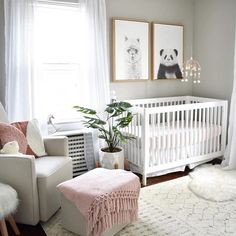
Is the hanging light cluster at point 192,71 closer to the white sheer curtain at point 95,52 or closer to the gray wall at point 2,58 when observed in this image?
the white sheer curtain at point 95,52

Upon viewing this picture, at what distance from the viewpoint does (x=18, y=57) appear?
3197 mm

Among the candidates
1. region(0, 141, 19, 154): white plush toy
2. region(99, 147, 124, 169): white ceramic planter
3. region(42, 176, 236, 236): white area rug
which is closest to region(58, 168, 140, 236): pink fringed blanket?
region(42, 176, 236, 236): white area rug

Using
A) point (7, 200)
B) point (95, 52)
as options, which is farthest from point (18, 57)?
point (7, 200)

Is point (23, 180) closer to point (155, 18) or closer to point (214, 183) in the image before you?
point (214, 183)

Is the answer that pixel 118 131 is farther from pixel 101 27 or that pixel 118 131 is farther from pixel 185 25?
pixel 185 25

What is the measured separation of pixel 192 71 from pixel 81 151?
211cm

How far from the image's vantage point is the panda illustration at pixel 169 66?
4.31 metres

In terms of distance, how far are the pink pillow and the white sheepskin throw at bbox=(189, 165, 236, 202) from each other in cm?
175

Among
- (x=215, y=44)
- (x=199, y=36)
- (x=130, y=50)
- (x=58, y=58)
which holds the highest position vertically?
(x=199, y=36)

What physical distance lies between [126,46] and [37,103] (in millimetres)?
1379

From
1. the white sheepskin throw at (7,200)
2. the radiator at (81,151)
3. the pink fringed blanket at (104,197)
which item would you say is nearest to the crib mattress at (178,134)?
the radiator at (81,151)

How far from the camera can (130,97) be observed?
4.16m

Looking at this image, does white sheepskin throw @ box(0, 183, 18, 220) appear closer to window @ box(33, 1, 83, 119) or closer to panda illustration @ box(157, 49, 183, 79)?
window @ box(33, 1, 83, 119)

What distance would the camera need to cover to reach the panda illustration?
431cm
